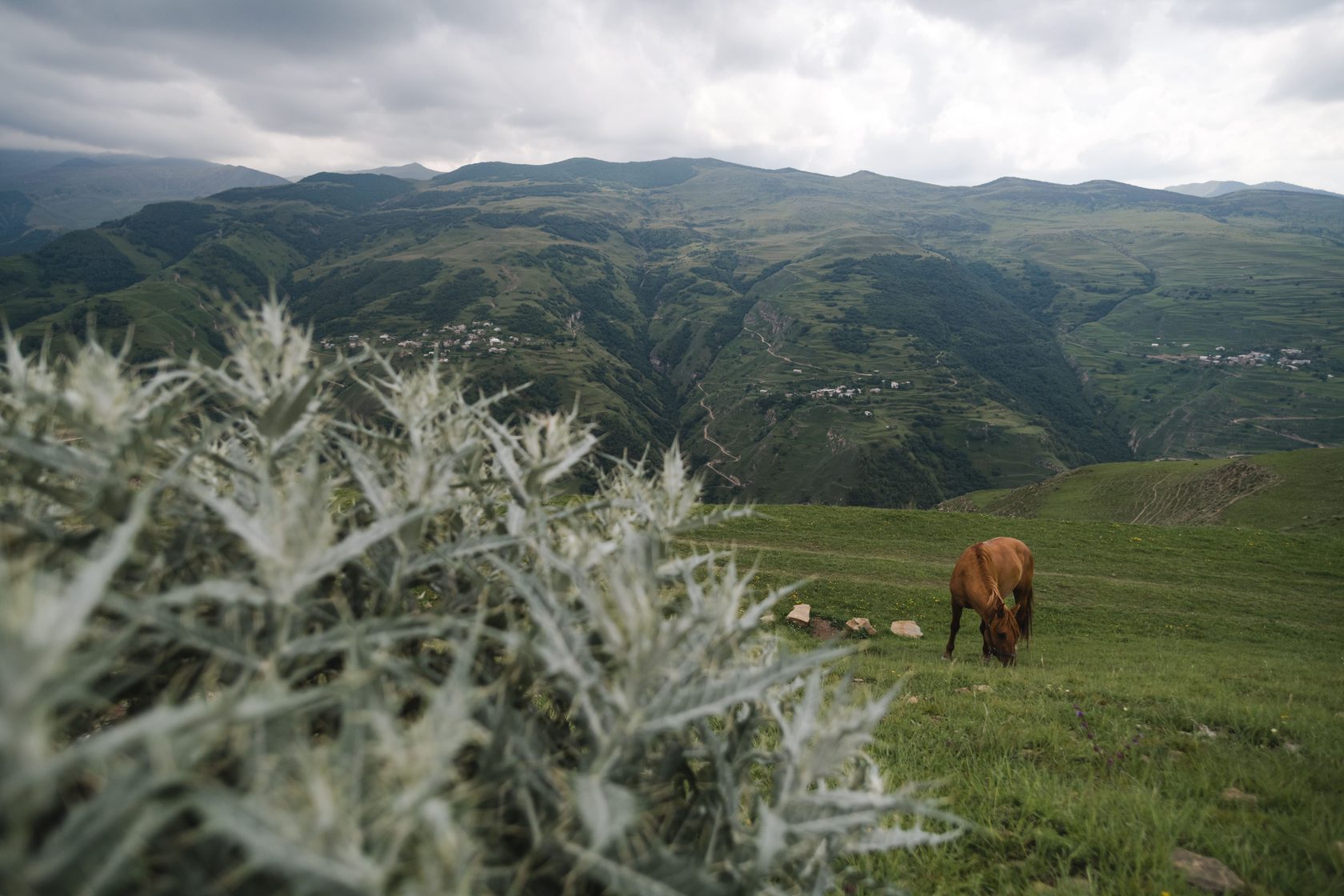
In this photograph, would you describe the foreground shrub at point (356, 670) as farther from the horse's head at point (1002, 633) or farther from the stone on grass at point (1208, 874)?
the horse's head at point (1002, 633)

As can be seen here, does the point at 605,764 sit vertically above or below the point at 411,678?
below

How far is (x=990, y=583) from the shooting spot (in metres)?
14.7

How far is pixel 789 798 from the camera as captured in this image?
2.00 metres

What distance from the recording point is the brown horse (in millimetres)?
14367

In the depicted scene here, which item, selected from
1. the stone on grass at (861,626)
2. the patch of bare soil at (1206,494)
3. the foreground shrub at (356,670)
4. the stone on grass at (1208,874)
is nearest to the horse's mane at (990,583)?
the stone on grass at (861,626)

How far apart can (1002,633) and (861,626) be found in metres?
6.51

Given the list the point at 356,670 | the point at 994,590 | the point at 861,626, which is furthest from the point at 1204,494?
the point at 356,670

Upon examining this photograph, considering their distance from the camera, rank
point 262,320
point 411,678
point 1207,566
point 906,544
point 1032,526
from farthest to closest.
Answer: point 1032,526, point 906,544, point 1207,566, point 262,320, point 411,678

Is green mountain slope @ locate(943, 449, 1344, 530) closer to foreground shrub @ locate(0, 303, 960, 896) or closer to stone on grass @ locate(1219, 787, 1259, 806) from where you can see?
stone on grass @ locate(1219, 787, 1259, 806)

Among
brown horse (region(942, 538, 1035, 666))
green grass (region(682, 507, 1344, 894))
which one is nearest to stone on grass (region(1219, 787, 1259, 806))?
green grass (region(682, 507, 1344, 894))

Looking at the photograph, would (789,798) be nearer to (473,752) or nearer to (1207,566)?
(473,752)

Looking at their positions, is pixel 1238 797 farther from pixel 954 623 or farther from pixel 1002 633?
pixel 954 623

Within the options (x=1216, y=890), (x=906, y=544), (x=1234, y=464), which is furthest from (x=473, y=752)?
(x=1234, y=464)

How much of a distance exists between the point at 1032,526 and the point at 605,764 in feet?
127
